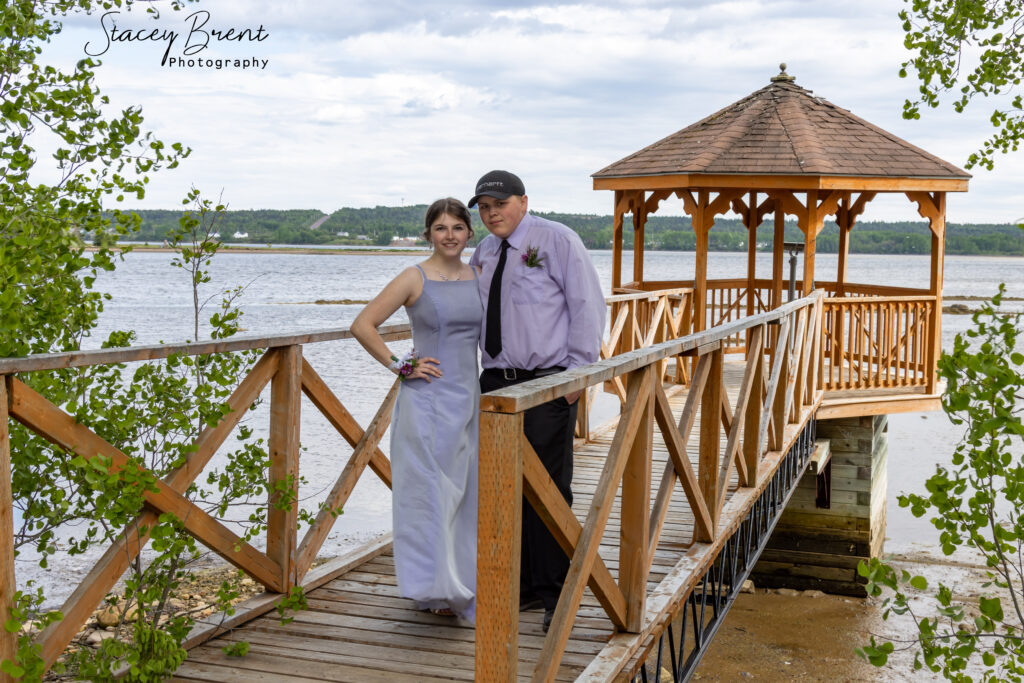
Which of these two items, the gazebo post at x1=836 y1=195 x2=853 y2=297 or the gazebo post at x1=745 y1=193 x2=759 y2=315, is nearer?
the gazebo post at x1=836 y1=195 x2=853 y2=297

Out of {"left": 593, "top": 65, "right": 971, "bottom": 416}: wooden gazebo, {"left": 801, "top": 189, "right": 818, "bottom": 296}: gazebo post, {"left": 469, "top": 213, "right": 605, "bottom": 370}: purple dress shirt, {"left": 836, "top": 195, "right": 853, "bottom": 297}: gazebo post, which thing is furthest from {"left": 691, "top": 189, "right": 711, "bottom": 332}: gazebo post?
{"left": 469, "top": 213, "right": 605, "bottom": 370}: purple dress shirt

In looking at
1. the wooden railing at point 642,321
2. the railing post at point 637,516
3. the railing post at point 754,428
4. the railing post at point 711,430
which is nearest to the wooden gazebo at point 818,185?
the wooden railing at point 642,321

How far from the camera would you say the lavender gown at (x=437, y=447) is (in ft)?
14.0

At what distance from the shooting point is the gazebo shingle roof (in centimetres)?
1191

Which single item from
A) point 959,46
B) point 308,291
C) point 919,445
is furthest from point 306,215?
point 959,46

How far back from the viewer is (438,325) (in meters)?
4.21

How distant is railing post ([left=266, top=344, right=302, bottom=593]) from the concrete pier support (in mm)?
8688

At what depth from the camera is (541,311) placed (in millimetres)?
4207

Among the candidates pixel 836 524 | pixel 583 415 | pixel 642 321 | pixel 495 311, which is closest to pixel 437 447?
pixel 495 311

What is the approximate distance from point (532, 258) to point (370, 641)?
5.50 ft

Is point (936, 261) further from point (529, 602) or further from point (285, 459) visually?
point (285, 459)

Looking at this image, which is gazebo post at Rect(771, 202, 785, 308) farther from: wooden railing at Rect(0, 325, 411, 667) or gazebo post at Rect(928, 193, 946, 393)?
wooden railing at Rect(0, 325, 411, 667)

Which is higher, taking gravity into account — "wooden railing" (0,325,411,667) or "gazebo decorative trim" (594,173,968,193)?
"gazebo decorative trim" (594,173,968,193)

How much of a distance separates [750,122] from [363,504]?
10.2m
